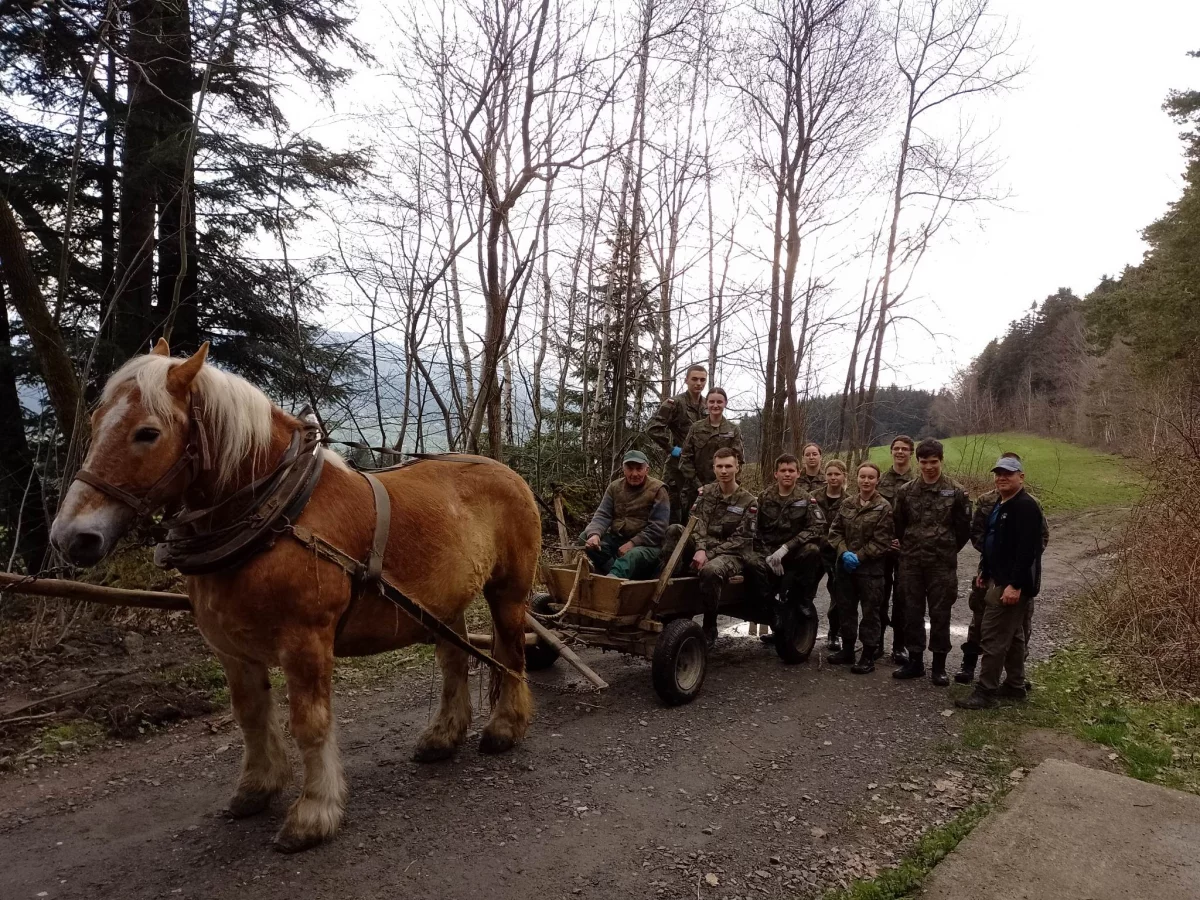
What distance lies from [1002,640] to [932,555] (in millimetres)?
863

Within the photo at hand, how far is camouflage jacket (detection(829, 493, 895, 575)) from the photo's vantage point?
5887 millimetres

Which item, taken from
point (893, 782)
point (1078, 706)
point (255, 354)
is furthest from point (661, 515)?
point (255, 354)

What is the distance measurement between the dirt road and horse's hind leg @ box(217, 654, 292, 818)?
0.10m

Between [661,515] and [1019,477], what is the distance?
265 centimetres

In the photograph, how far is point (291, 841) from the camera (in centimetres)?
295

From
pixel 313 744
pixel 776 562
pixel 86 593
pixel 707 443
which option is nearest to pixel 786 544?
pixel 776 562

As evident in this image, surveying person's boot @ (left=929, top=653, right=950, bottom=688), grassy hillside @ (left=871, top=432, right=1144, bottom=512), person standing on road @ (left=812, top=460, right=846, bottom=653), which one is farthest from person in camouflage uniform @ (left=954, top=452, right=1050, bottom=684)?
grassy hillside @ (left=871, top=432, right=1144, bottom=512)

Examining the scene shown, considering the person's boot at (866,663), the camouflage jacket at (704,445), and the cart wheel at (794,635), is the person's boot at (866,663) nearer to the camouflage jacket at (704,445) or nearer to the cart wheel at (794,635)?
the cart wheel at (794,635)

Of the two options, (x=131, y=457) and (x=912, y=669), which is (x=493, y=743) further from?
(x=912, y=669)

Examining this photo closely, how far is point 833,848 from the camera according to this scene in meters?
3.17

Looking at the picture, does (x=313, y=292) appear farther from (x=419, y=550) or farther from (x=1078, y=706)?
(x=1078, y=706)

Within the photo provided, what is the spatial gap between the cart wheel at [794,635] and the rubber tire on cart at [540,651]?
190cm

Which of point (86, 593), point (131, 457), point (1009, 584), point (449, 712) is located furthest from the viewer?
point (1009, 584)

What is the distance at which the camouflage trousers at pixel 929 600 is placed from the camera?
563 cm
